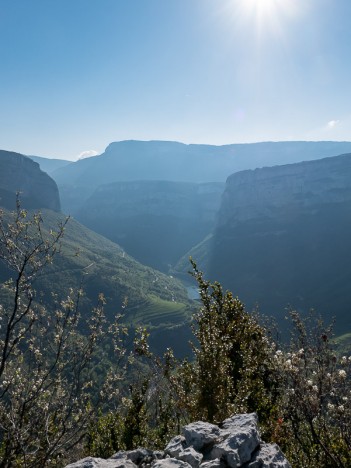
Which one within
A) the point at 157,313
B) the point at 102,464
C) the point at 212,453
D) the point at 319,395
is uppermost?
the point at 212,453

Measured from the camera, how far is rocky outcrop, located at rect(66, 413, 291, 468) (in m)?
7.45

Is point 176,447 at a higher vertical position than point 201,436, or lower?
lower

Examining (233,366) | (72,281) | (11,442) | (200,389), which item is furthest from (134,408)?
(72,281)

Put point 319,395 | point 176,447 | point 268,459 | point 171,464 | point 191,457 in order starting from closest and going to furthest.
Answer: point 171,464, point 191,457, point 268,459, point 176,447, point 319,395

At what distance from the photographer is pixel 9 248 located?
31.5 feet

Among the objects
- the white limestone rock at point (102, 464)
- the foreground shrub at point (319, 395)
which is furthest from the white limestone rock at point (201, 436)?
the foreground shrub at point (319, 395)

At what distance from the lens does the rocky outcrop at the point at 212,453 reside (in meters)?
7.45

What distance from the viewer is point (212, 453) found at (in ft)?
25.4

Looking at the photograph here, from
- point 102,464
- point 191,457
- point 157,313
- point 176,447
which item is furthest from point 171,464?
point 157,313

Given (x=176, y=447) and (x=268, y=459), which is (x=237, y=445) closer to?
(x=268, y=459)

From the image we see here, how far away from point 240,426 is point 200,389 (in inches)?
83.9

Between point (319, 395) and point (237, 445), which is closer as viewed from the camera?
point (237, 445)

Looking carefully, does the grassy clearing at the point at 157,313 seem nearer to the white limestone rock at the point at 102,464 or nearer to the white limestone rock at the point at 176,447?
the white limestone rock at the point at 176,447

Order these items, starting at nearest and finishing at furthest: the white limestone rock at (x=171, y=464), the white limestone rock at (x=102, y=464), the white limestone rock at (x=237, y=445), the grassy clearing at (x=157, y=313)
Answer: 1. the white limestone rock at (x=171, y=464)
2. the white limestone rock at (x=237, y=445)
3. the white limestone rock at (x=102, y=464)
4. the grassy clearing at (x=157, y=313)
